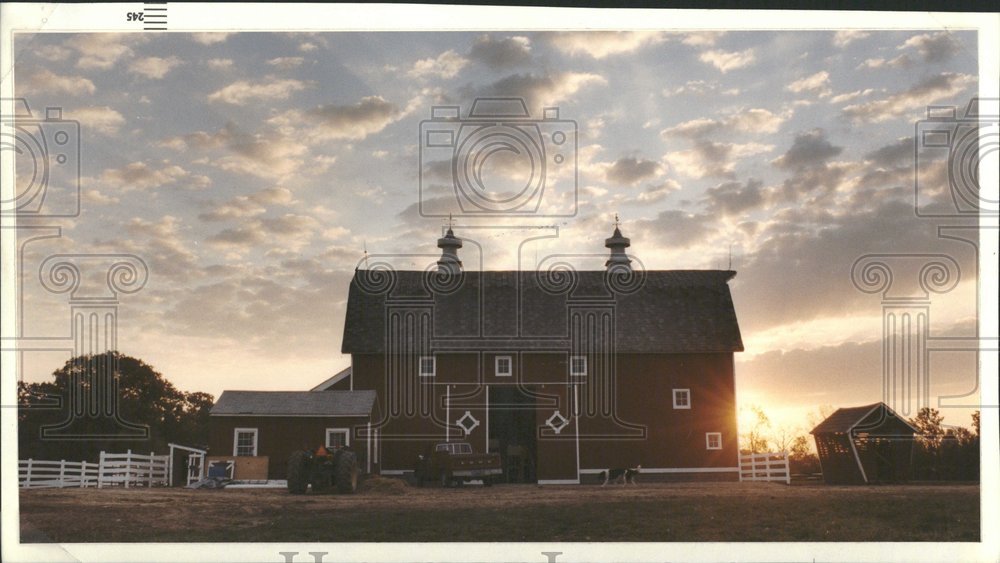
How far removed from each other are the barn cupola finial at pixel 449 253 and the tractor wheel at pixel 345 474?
477 cm

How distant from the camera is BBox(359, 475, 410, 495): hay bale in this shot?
22656mm

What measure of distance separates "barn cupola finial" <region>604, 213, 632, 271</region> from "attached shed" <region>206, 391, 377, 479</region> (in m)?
6.73

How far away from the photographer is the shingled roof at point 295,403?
24547mm

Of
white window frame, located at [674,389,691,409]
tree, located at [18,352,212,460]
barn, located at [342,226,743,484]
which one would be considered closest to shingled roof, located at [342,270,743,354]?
barn, located at [342,226,743,484]

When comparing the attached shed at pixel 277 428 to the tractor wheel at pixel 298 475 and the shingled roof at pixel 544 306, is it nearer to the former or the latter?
the shingled roof at pixel 544 306

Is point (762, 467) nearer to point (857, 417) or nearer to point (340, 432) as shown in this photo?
point (857, 417)

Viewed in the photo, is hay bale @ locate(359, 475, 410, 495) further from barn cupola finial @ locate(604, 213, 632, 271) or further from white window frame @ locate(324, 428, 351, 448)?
barn cupola finial @ locate(604, 213, 632, 271)

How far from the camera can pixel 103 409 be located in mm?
19906

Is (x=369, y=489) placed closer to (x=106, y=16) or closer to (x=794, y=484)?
(x=794, y=484)

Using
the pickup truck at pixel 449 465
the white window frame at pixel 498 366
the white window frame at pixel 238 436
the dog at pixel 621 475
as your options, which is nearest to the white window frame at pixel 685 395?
the dog at pixel 621 475

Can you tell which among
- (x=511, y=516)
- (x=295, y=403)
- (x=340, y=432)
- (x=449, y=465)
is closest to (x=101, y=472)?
(x=295, y=403)

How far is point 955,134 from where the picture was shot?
16.4 m

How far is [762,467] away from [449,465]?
316 inches

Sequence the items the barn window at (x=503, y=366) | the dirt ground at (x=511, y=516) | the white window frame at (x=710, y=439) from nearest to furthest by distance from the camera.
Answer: the dirt ground at (x=511, y=516) → the barn window at (x=503, y=366) → the white window frame at (x=710, y=439)
